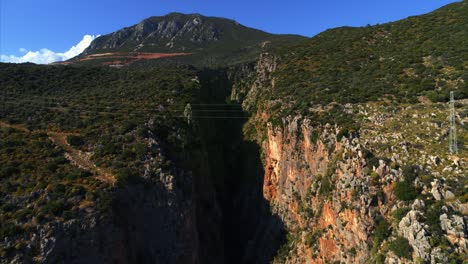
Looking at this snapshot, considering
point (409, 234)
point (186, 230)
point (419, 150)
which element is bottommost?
point (186, 230)

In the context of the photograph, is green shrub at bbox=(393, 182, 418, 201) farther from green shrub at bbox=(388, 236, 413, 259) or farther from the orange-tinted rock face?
green shrub at bbox=(388, 236, 413, 259)

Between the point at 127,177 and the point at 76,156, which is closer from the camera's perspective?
the point at 127,177

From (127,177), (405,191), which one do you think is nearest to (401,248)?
(405,191)

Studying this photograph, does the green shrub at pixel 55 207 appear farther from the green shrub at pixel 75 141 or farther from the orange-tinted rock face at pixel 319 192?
the orange-tinted rock face at pixel 319 192

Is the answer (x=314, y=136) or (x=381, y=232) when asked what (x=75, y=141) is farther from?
(x=381, y=232)

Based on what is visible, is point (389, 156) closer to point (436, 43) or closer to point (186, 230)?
point (186, 230)

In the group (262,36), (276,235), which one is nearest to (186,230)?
(276,235)

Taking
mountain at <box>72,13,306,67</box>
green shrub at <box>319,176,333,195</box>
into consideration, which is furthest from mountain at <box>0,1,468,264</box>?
mountain at <box>72,13,306,67</box>
